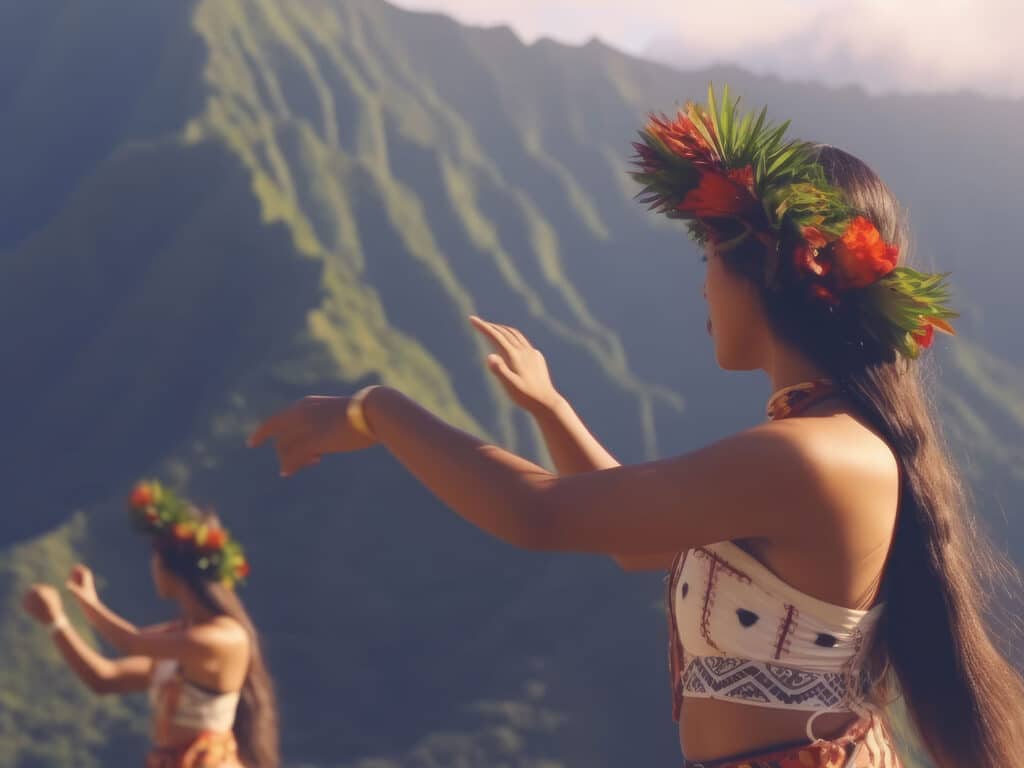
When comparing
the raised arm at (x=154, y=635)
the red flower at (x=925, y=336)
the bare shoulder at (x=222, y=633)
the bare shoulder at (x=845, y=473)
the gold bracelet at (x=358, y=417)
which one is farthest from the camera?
the bare shoulder at (x=222, y=633)

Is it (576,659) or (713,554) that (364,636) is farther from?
(713,554)

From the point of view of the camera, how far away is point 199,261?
37438mm

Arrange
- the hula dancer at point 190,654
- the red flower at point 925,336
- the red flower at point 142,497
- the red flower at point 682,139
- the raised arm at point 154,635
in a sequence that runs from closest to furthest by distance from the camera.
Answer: the red flower at point 925,336, the red flower at point 682,139, the raised arm at point 154,635, the hula dancer at point 190,654, the red flower at point 142,497

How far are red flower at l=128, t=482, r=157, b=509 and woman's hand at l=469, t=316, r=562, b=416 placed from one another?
413 cm

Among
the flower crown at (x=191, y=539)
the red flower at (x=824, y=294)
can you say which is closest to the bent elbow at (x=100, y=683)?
the flower crown at (x=191, y=539)

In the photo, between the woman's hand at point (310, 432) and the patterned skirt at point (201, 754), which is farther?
the patterned skirt at point (201, 754)

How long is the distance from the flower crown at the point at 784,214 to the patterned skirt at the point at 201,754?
11.7 feet

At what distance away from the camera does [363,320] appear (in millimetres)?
36594

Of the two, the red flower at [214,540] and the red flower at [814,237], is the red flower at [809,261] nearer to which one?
the red flower at [814,237]

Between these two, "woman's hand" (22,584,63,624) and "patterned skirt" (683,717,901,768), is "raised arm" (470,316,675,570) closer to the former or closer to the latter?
"patterned skirt" (683,717,901,768)

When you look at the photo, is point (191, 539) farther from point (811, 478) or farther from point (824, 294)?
point (811, 478)

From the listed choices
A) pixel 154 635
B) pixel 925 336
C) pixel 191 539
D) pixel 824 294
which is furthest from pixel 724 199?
pixel 191 539

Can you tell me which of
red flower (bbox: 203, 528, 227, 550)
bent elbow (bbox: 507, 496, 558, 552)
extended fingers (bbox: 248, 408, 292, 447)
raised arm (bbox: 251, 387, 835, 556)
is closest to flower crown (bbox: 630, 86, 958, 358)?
raised arm (bbox: 251, 387, 835, 556)

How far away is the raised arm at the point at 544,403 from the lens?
2.06 meters
